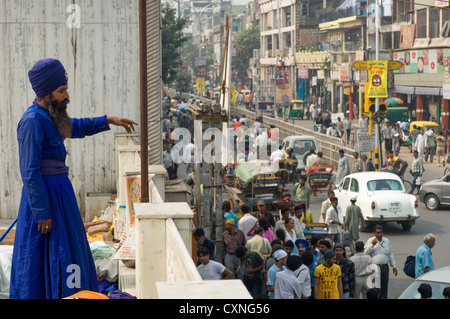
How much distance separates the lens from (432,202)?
23469 millimetres

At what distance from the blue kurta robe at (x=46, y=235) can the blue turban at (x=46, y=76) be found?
5.0 inches

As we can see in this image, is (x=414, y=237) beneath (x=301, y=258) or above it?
beneath

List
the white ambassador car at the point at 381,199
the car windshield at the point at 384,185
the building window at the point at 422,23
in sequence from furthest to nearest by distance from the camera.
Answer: the building window at the point at 422,23 → the car windshield at the point at 384,185 → the white ambassador car at the point at 381,199

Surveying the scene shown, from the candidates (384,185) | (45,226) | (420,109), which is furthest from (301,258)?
(420,109)

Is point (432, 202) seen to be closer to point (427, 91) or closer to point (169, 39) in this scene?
point (169, 39)

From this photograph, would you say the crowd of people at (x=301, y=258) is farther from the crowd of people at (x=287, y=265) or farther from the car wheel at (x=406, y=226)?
the car wheel at (x=406, y=226)

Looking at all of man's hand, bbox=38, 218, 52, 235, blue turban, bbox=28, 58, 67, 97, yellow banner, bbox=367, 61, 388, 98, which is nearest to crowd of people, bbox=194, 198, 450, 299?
man's hand, bbox=38, 218, 52, 235

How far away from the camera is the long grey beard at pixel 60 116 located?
17.2 feet

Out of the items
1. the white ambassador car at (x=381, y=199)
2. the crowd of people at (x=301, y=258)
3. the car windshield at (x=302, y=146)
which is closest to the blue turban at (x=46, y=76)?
the crowd of people at (x=301, y=258)

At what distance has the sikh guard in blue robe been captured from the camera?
5.12m

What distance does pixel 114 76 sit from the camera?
13227 millimetres

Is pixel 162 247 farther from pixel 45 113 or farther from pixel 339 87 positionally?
pixel 339 87

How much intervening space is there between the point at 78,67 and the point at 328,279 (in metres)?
5.25

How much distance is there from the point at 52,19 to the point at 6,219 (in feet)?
10.6
